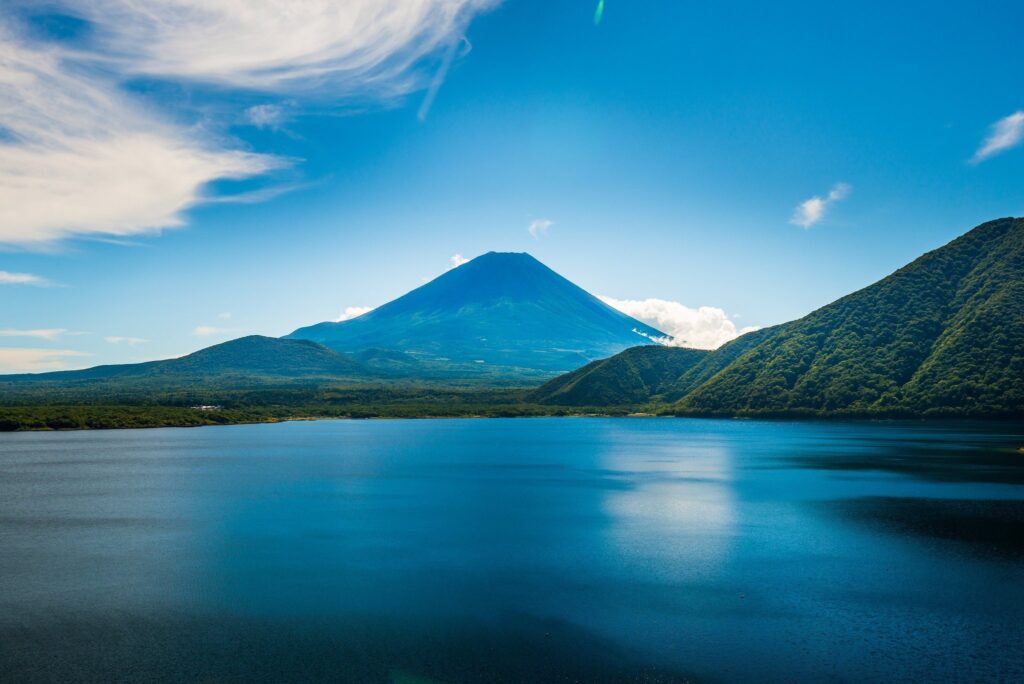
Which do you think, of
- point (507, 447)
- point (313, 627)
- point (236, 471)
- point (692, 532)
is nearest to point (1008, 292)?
point (507, 447)

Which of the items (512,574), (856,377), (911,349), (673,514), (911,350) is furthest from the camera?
(911,349)

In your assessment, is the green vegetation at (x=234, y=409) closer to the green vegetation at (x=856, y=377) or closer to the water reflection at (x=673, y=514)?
the green vegetation at (x=856, y=377)

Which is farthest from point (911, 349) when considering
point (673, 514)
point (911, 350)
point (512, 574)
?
point (512, 574)

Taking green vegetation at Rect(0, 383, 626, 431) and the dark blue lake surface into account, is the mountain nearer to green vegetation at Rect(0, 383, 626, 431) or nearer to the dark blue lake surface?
green vegetation at Rect(0, 383, 626, 431)

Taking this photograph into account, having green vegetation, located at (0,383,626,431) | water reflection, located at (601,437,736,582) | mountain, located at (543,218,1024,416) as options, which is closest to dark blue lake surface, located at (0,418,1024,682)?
water reflection, located at (601,437,736,582)

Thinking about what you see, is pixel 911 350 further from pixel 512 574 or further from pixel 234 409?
pixel 234 409

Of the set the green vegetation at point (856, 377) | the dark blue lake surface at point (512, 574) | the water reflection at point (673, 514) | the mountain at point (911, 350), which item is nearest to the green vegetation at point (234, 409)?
the green vegetation at point (856, 377)
